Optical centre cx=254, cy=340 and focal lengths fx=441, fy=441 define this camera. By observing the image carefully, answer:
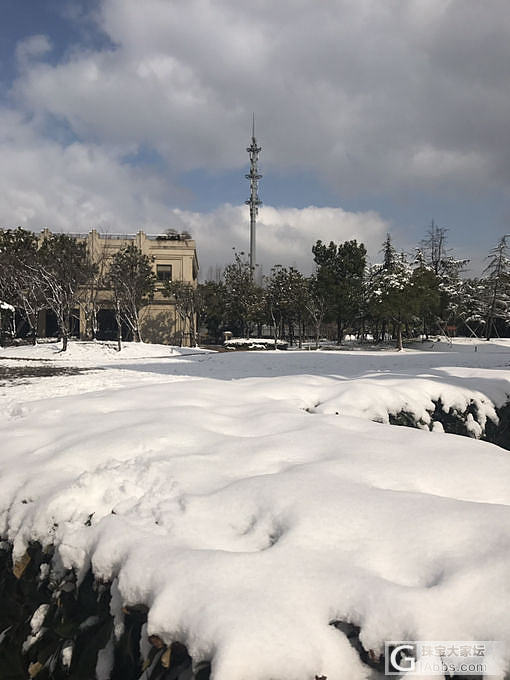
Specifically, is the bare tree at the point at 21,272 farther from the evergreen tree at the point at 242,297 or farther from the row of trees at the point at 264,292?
the evergreen tree at the point at 242,297

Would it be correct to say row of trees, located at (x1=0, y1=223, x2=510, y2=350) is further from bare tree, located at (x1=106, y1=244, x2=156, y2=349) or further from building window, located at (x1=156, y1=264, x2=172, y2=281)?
building window, located at (x1=156, y1=264, x2=172, y2=281)

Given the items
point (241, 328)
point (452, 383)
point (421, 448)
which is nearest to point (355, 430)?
point (421, 448)

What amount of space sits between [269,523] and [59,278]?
2329 centimetres

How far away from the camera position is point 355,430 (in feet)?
11.1

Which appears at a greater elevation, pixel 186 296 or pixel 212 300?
pixel 186 296

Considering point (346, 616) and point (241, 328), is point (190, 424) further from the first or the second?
point (241, 328)

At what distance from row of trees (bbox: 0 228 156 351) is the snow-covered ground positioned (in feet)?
67.4

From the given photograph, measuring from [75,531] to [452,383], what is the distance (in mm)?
4404

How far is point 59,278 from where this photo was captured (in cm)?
2266

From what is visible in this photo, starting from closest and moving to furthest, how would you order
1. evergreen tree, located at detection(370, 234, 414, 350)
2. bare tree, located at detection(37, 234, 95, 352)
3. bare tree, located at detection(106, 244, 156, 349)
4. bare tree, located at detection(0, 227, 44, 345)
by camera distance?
bare tree, located at detection(37, 234, 95, 352) < bare tree, located at detection(0, 227, 44, 345) < evergreen tree, located at detection(370, 234, 414, 350) < bare tree, located at detection(106, 244, 156, 349)

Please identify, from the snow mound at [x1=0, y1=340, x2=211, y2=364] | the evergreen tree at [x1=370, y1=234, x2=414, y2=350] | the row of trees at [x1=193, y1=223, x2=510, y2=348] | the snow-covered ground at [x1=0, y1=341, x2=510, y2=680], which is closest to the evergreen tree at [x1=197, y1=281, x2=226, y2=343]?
the row of trees at [x1=193, y1=223, x2=510, y2=348]

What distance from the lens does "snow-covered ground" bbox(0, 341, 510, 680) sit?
1440 mm

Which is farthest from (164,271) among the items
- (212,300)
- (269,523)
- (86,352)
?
(269,523)

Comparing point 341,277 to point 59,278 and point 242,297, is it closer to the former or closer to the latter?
point 242,297
